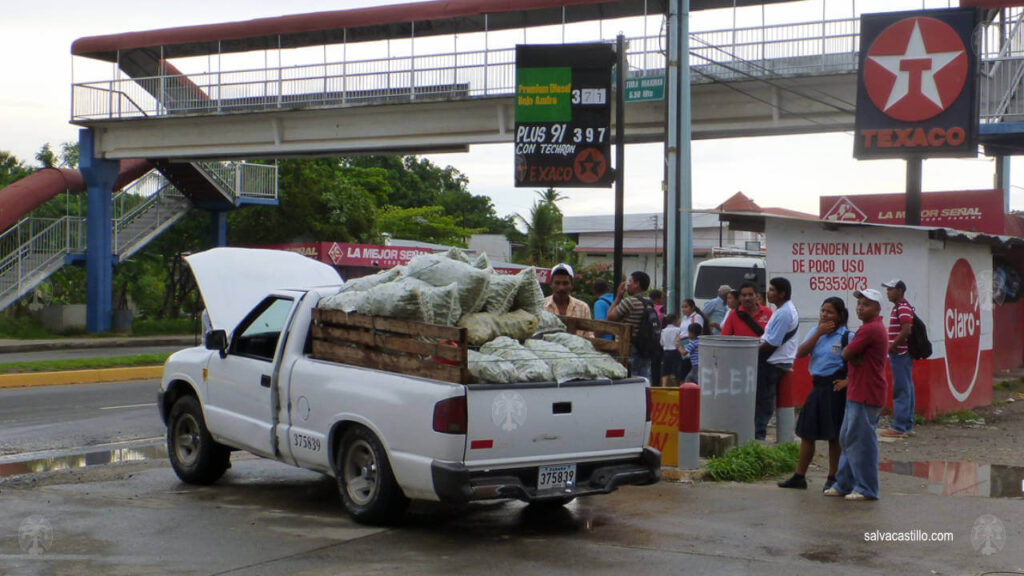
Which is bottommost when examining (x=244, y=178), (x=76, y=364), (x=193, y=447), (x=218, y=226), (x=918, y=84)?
(x=76, y=364)

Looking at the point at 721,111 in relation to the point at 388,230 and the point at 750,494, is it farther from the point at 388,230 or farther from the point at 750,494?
the point at 388,230

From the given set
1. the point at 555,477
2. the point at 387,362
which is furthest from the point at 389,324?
the point at 555,477

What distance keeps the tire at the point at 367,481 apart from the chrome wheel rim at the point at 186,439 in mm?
2138

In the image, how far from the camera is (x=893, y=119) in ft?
55.3

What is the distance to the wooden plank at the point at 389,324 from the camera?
7.02 m

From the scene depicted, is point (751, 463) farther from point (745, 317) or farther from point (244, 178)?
point (244, 178)

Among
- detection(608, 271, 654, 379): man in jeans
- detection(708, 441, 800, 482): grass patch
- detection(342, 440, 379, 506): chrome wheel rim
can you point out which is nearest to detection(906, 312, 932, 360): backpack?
detection(708, 441, 800, 482): grass patch

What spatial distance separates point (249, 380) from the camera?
337 inches

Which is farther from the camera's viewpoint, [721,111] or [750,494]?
[721,111]

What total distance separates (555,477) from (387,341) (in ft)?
4.85

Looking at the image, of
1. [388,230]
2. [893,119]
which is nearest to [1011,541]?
[893,119]

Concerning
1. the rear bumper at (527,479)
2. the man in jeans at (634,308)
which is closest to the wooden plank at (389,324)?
the rear bumper at (527,479)

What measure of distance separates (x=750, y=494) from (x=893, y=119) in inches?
389

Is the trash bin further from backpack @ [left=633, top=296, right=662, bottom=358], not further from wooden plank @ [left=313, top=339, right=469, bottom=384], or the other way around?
wooden plank @ [left=313, top=339, right=469, bottom=384]
